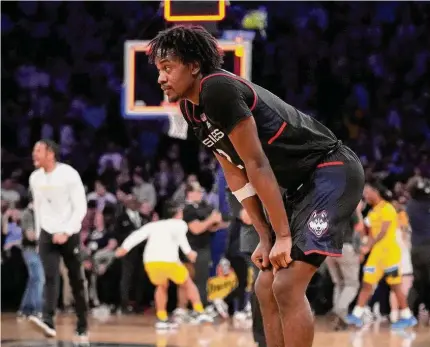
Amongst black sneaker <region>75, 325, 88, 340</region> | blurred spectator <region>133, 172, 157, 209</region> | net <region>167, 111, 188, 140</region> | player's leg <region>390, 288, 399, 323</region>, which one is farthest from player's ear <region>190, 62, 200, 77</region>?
blurred spectator <region>133, 172, 157, 209</region>

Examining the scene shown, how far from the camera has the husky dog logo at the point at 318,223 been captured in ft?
12.8

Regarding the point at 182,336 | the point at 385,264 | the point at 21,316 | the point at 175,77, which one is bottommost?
the point at 21,316

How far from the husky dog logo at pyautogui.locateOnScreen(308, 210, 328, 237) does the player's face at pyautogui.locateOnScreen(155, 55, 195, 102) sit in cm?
85

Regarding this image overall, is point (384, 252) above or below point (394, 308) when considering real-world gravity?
above

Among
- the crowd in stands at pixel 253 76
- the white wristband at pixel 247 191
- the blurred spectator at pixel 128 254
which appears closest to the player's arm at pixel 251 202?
the white wristband at pixel 247 191

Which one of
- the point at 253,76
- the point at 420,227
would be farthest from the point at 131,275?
the point at 253,76

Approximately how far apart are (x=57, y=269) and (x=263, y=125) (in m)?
4.62

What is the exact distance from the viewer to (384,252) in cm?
990

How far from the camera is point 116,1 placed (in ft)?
52.1

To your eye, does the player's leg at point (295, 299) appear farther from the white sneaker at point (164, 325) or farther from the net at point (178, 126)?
the white sneaker at point (164, 325)

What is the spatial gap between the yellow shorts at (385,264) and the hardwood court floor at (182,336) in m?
0.60

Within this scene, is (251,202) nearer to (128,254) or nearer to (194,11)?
(194,11)

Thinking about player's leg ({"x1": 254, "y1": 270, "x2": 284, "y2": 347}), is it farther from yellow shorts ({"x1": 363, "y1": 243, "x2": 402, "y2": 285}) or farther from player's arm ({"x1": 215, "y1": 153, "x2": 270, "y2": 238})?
yellow shorts ({"x1": 363, "y1": 243, "x2": 402, "y2": 285})

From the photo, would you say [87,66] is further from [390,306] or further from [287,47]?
[390,306]
